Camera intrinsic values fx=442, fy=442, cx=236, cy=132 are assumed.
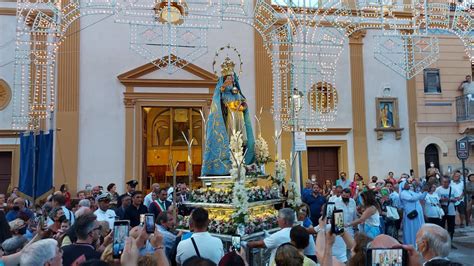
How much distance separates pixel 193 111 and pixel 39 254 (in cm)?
1586

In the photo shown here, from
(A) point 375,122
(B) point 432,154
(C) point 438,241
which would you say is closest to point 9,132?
(A) point 375,122

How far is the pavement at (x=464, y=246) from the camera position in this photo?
9.31 m

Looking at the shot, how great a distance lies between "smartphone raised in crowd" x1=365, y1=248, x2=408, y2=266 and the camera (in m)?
2.78

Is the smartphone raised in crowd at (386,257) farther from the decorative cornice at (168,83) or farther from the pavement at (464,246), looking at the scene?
the decorative cornice at (168,83)

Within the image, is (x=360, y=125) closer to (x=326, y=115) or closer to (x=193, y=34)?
(x=326, y=115)

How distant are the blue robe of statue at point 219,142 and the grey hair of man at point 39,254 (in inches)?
230

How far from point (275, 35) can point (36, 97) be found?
8.71 m

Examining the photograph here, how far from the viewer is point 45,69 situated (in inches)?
619

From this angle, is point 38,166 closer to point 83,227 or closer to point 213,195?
point 213,195

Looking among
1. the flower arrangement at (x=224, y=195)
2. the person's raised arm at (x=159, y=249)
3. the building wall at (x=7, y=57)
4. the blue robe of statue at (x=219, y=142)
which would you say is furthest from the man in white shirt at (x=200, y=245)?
the building wall at (x=7, y=57)

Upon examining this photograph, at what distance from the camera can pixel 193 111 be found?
18828 mm

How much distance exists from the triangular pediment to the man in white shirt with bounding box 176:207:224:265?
1228 cm

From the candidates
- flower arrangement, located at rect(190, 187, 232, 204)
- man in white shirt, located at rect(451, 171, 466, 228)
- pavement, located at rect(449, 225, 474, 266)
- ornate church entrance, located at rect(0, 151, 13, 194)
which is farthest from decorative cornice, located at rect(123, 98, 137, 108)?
pavement, located at rect(449, 225, 474, 266)

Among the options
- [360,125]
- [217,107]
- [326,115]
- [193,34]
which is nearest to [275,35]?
[193,34]
